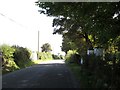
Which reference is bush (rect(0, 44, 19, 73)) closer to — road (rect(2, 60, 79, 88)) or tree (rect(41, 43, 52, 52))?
road (rect(2, 60, 79, 88))

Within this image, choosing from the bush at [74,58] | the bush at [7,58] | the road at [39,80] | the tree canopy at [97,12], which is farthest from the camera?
the bush at [74,58]

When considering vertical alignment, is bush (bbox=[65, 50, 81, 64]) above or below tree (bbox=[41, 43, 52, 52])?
below

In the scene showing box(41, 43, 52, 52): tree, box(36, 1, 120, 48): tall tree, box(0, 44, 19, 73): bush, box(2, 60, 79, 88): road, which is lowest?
box(2, 60, 79, 88): road

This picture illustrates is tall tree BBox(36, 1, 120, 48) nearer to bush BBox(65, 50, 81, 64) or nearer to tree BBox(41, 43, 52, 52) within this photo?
bush BBox(65, 50, 81, 64)

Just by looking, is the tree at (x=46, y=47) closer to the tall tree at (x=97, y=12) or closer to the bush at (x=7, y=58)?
the bush at (x=7, y=58)

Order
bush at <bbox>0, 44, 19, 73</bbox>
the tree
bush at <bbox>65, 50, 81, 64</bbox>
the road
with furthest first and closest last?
the tree
bush at <bbox>65, 50, 81, 64</bbox>
bush at <bbox>0, 44, 19, 73</bbox>
the road

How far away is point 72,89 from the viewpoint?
53.9ft

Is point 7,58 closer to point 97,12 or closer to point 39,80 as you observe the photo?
point 39,80

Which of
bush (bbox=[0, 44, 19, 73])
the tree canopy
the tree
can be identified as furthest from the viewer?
the tree

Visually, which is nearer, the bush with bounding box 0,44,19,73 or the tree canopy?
the tree canopy

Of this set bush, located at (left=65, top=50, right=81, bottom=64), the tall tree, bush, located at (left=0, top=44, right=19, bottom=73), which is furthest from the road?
bush, located at (left=65, top=50, right=81, bottom=64)

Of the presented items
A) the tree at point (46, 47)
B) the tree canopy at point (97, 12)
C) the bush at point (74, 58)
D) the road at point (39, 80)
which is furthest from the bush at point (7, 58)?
the tree at point (46, 47)

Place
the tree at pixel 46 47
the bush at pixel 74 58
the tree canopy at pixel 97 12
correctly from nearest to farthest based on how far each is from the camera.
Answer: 1. the tree canopy at pixel 97 12
2. the bush at pixel 74 58
3. the tree at pixel 46 47

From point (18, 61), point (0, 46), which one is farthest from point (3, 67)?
point (18, 61)
